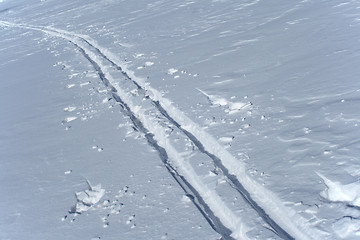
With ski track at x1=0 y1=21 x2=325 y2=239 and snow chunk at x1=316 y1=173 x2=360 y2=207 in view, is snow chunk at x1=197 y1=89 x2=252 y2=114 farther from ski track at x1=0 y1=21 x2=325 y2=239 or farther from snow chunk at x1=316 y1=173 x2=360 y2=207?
snow chunk at x1=316 y1=173 x2=360 y2=207

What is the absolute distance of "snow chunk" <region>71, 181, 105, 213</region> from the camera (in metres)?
3.86

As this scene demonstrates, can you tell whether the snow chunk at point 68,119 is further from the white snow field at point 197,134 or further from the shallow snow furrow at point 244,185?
the shallow snow furrow at point 244,185

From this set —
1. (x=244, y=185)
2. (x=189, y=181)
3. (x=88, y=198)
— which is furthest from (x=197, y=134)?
(x=88, y=198)

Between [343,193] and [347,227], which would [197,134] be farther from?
[347,227]

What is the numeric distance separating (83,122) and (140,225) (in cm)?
268

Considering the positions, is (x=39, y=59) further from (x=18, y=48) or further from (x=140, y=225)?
(x=140, y=225)

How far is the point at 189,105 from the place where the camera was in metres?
5.38

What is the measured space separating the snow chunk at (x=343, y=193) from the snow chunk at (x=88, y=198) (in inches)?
89.1

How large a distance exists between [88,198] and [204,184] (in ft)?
4.16

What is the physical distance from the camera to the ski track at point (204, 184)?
10.4 feet

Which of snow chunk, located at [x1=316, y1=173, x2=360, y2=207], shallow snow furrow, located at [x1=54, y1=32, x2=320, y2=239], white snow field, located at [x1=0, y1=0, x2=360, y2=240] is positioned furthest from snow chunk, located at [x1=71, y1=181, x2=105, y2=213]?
snow chunk, located at [x1=316, y1=173, x2=360, y2=207]

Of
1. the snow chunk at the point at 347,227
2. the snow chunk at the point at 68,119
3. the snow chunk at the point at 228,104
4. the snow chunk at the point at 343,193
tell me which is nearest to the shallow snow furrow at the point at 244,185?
the snow chunk at the point at 347,227

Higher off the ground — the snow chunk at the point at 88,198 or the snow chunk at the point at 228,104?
A: the snow chunk at the point at 228,104

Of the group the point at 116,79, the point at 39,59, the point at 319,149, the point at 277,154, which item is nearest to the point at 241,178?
the point at 277,154
